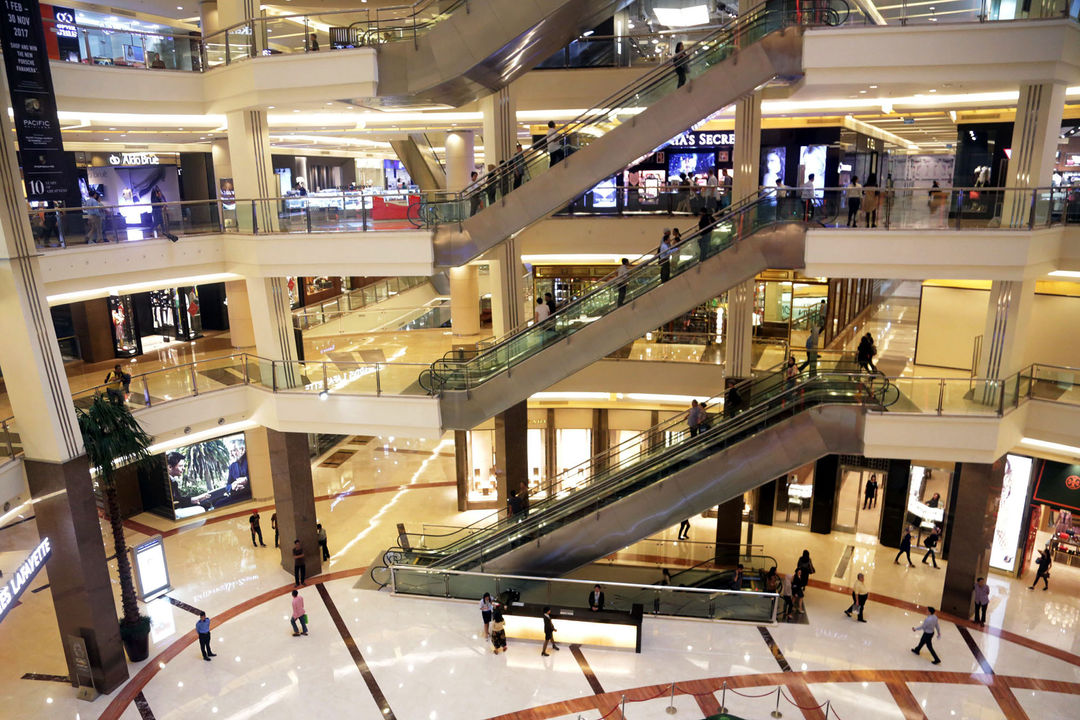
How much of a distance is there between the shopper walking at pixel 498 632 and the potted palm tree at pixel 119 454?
247 inches

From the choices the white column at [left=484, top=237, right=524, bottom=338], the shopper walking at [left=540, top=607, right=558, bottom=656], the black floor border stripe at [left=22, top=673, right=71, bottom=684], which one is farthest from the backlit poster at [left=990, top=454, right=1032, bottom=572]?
the black floor border stripe at [left=22, top=673, right=71, bottom=684]

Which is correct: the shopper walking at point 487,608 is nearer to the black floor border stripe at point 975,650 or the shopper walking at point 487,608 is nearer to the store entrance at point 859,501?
the black floor border stripe at point 975,650

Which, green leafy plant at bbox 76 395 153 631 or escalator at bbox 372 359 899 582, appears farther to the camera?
escalator at bbox 372 359 899 582

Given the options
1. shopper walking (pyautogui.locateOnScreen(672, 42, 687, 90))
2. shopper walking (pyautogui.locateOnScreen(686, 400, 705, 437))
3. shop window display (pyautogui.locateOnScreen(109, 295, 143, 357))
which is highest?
shopper walking (pyautogui.locateOnScreen(672, 42, 687, 90))

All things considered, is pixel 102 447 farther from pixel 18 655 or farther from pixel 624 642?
pixel 624 642

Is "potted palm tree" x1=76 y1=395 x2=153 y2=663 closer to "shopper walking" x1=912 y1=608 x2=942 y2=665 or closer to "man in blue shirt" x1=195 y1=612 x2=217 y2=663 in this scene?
"man in blue shirt" x1=195 y1=612 x2=217 y2=663

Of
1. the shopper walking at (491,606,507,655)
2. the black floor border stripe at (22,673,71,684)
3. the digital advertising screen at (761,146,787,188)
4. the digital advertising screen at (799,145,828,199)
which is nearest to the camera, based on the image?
the black floor border stripe at (22,673,71,684)

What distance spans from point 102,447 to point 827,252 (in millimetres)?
12671

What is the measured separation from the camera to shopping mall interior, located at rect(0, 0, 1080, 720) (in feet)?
40.1

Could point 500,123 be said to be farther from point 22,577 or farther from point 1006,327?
point 22,577

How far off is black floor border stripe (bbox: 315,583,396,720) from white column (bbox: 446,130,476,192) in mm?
11353

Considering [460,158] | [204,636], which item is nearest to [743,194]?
[460,158]

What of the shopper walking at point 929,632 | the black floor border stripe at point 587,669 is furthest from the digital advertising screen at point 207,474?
the shopper walking at point 929,632

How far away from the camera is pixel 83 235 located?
12.8m
